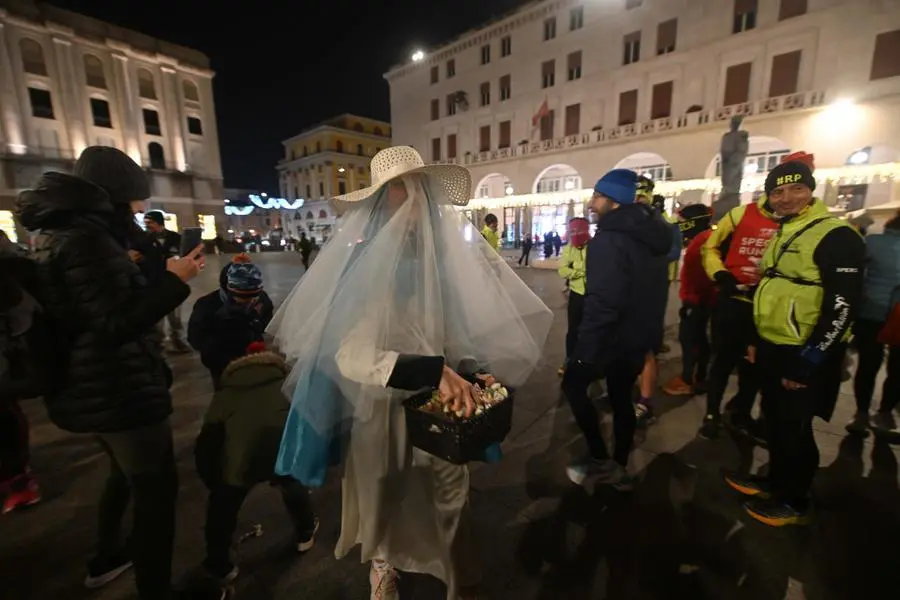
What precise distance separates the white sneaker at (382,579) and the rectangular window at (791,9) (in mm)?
22842

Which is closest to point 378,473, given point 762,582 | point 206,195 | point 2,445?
point 762,582

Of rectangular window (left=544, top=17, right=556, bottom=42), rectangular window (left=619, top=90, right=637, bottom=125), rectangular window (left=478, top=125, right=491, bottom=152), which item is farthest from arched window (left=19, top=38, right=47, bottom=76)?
rectangular window (left=619, top=90, right=637, bottom=125)

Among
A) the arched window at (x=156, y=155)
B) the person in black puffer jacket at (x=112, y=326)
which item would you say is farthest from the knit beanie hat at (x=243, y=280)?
the arched window at (x=156, y=155)

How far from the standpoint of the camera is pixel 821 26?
15102 mm

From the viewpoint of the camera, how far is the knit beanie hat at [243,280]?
8.76 ft

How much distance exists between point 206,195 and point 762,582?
45.3 metres

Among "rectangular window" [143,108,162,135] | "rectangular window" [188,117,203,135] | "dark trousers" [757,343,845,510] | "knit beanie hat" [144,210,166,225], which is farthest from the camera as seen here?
"rectangular window" [188,117,203,135]

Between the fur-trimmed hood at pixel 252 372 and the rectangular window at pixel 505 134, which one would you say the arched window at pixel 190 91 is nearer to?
the rectangular window at pixel 505 134

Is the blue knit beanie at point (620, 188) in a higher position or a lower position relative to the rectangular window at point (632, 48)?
lower

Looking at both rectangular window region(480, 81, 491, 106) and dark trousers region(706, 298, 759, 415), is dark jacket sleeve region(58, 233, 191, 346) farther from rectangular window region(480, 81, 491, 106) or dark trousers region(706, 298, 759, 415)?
rectangular window region(480, 81, 491, 106)

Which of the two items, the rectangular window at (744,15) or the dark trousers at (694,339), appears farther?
the rectangular window at (744,15)

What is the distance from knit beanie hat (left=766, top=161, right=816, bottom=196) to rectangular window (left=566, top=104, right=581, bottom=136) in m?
21.7

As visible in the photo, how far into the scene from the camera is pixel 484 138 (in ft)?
85.9

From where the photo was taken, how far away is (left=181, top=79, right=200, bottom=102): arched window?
1458 inches
